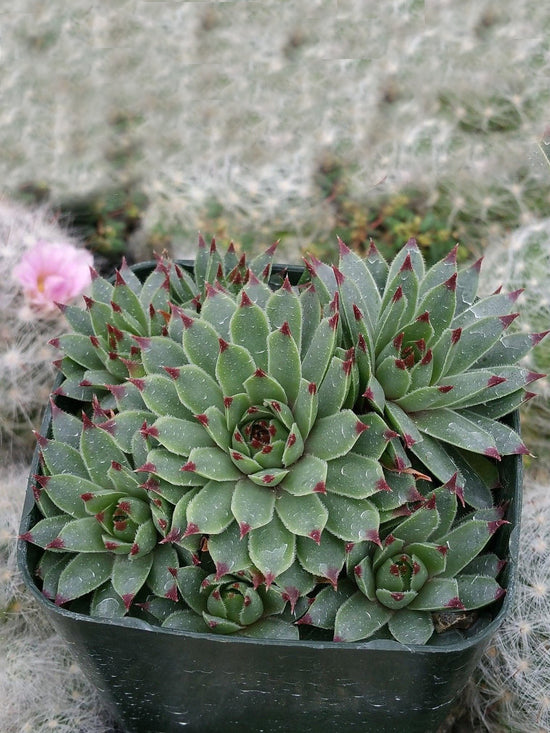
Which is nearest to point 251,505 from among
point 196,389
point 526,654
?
point 196,389

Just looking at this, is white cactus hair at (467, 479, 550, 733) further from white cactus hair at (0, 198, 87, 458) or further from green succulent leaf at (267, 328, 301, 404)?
white cactus hair at (0, 198, 87, 458)

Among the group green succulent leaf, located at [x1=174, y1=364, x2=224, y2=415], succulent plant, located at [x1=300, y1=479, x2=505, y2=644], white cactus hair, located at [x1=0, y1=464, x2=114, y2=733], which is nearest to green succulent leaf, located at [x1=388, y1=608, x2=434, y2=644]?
succulent plant, located at [x1=300, y1=479, x2=505, y2=644]

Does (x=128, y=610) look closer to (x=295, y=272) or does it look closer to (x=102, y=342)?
(x=102, y=342)

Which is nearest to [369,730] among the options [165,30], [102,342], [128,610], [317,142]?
[128,610]

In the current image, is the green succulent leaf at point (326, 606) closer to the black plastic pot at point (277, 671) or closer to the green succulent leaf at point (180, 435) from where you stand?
the black plastic pot at point (277, 671)

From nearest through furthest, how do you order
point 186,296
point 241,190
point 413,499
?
point 413,499, point 186,296, point 241,190

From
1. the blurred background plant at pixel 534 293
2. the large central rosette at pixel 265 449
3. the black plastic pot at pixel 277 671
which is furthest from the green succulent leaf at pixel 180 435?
the blurred background plant at pixel 534 293
